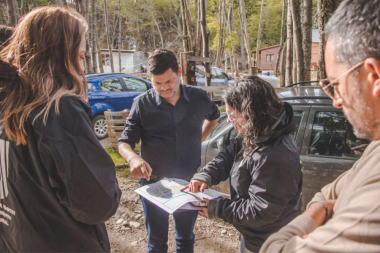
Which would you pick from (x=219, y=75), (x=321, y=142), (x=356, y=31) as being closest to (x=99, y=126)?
(x=321, y=142)

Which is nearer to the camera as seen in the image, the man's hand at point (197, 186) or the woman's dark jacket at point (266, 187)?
the woman's dark jacket at point (266, 187)

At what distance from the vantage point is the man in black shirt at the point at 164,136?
2.45 m

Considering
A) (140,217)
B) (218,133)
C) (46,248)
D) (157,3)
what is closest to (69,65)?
(46,248)

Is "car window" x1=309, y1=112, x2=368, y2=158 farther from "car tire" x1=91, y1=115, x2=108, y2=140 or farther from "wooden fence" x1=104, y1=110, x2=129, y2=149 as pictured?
"car tire" x1=91, y1=115, x2=108, y2=140

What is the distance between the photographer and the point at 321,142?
304 centimetres

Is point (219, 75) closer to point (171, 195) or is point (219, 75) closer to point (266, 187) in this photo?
point (171, 195)

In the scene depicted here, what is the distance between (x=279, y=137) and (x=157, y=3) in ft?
152

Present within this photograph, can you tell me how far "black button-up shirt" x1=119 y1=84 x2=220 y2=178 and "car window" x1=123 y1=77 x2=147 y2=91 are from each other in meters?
6.41

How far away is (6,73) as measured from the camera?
1.21m

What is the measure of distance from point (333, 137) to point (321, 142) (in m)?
0.13

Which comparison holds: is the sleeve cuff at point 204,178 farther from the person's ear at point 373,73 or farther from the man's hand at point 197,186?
the person's ear at point 373,73

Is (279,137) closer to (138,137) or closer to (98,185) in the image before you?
(98,185)

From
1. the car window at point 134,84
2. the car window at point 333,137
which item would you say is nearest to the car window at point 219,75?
the car window at point 134,84

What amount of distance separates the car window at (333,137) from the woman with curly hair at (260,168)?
1.52 metres
